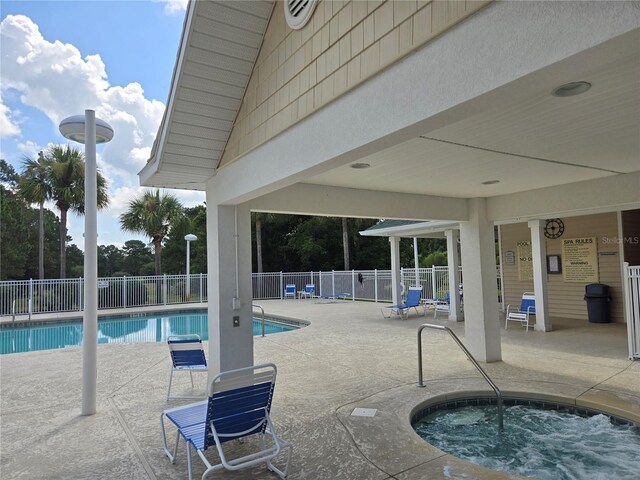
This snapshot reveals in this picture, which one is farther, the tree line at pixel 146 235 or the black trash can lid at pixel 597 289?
the tree line at pixel 146 235

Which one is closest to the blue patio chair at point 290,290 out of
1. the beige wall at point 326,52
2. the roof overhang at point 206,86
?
the roof overhang at point 206,86

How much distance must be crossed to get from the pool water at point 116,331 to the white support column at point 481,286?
704cm

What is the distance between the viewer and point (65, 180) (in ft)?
66.0

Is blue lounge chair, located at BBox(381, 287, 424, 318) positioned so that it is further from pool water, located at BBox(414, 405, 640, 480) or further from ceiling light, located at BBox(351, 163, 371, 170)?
ceiling light, located at BBox(351, 163, 371, 170)

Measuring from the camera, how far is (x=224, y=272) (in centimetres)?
523

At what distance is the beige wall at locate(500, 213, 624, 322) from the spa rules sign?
0.37 ft

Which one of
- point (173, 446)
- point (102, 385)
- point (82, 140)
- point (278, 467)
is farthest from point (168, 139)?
point (102, 385)

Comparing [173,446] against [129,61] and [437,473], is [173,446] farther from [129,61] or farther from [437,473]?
[129,61]

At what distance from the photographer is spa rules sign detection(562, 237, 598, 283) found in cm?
1110

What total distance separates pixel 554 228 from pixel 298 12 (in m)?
11.1

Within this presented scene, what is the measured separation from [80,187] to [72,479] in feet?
64.8

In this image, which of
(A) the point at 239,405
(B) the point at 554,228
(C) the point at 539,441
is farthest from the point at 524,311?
(A) the point at 239,405

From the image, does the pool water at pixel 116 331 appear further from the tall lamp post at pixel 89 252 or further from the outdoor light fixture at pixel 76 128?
the outdoor light fixture at pixel 76 128

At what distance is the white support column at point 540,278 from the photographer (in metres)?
9.99
